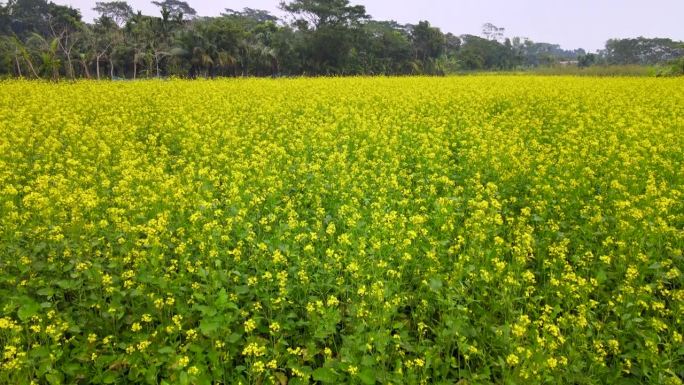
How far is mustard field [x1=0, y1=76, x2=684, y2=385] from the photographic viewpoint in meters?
3.22

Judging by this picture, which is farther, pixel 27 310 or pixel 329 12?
pixel 329 12

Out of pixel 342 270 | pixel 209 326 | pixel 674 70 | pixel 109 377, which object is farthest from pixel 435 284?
pixel 674 70

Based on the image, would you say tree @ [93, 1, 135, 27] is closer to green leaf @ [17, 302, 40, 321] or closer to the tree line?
the tree line

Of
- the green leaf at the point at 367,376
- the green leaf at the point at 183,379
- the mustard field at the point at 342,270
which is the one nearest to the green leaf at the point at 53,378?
the mustard field at the point at 342,270

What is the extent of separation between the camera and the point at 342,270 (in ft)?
→ 14.1

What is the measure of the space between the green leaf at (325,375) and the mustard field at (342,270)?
0.09 feet

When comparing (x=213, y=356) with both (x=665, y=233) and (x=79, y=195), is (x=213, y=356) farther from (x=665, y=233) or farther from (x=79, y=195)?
(x=665, y=233)

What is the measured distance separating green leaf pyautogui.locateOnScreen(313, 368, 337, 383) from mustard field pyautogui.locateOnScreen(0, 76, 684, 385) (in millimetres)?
27

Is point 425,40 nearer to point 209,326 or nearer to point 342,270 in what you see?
point 342,270

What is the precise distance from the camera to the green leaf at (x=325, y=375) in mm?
3020

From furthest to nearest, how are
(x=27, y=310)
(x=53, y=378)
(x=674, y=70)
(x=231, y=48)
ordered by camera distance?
(x=231, y=48)
(x=674, y=70)
(x=27, y=310)
(x=53, y=378)

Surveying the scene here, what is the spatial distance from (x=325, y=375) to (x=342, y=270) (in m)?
1.36

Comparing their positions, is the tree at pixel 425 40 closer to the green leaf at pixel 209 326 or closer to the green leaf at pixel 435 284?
the green leaf at pixel 435 284

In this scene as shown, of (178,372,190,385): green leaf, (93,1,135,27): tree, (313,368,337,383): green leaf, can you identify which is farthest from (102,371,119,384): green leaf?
(93,1,135,27): tree
